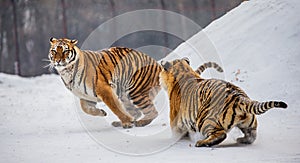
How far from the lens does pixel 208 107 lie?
4.24 m

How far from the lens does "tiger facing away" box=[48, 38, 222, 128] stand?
5301 millimetres

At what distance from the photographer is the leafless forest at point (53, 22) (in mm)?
11516

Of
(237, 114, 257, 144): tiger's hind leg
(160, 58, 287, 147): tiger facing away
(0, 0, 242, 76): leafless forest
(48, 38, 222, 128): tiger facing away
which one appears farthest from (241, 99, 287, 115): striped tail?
(0, 0, 242, 76): leafless forest

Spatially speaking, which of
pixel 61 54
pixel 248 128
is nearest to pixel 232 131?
pixel 248 128

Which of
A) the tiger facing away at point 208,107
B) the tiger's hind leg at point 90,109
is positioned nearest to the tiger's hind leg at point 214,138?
the tiger facing away at point 208,107

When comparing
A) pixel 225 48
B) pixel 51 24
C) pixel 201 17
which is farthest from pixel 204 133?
pixel 51 24

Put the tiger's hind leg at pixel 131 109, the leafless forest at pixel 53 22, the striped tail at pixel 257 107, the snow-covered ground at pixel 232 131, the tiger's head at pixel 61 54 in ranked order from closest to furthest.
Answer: the striped tail at pixel 257 107 → the snow-covered ground at pixel 232 131 → the tiger's head at pixel 61 54 → the tiger's hind leg at pixel 131 109 → the leafless forest at pixel 53 22

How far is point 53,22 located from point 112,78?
660cm

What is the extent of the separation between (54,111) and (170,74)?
2645 mm

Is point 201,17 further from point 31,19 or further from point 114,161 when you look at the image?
point 114,161

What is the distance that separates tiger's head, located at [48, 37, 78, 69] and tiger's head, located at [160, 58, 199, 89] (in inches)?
38.2

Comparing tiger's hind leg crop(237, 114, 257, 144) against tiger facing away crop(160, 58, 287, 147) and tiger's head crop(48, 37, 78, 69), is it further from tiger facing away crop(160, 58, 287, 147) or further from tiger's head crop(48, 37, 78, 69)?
tiger's head crop(48, 37, 78, 69)

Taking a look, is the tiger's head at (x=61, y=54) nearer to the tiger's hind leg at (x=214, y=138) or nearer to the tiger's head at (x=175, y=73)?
the tiger's head at (x=175, y=73)

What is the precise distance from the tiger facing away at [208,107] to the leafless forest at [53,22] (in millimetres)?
6559
